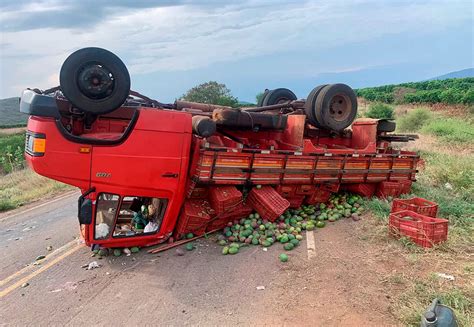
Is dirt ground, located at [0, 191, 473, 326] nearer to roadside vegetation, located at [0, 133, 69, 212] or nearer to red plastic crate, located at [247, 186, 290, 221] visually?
red plastic crate, located at [247, 186, 290, 221]

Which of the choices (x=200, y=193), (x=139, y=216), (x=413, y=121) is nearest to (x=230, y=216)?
(x=200, y=193)

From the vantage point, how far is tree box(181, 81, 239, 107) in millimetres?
39938

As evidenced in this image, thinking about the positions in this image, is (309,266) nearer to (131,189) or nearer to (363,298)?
(363,298)

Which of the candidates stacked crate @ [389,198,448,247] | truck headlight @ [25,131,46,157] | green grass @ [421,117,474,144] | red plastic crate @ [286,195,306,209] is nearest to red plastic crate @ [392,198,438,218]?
stacked crate @ [389,198,448,247]

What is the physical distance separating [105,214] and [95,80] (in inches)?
78.7

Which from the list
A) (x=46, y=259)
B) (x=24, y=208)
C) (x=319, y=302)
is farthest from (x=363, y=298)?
(x=24, y=208)

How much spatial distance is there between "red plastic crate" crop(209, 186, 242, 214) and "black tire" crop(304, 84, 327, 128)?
8.28 feet

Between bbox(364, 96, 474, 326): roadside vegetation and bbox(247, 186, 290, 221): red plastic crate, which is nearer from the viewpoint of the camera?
bbox(364, 96, 474, 326): roadside vegetation

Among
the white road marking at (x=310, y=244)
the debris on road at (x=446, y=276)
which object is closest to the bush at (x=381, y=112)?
the white road marking at (x=310, y=244)

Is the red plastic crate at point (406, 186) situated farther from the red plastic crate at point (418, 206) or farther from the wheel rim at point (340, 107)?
the wheel rim at point (340, 107)

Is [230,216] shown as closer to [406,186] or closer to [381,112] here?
[406,186]

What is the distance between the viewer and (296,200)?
25.5ft

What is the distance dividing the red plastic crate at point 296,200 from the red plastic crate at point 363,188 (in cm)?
121

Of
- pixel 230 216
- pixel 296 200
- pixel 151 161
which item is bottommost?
pixel 230 216
